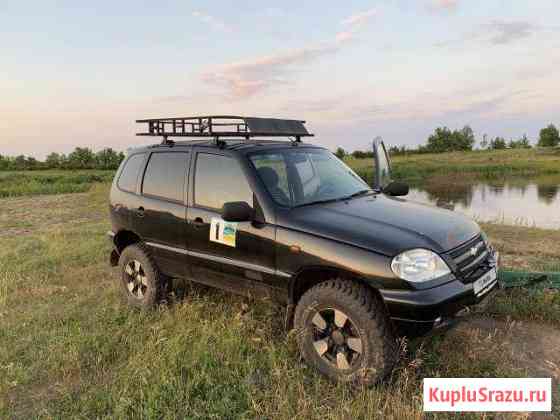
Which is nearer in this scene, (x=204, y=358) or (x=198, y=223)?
(x=204, y=358)

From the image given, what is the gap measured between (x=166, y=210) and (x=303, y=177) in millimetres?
1528

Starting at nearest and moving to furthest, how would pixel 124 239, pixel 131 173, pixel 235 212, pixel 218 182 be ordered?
pixel 235 212 → pixel 218 182 → pixel 131 173 → pixel 124 239

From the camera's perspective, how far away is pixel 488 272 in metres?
3.47

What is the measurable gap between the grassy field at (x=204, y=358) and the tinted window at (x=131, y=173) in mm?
1440

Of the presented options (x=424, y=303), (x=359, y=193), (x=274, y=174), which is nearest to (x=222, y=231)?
(x=274, y=174)

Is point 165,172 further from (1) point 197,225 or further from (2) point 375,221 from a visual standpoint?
(2) point 375,221

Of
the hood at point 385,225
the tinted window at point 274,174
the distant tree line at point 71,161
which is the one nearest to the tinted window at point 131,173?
the tinted window at point 274,174

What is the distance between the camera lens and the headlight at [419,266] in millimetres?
2982

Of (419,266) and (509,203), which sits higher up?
(419,266)

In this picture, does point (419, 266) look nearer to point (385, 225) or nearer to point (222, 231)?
point (385, 225)

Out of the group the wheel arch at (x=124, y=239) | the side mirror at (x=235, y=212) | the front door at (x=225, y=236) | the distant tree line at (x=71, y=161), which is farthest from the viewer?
the distant tree line at (x=71, y=161)

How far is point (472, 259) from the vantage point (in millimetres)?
3408

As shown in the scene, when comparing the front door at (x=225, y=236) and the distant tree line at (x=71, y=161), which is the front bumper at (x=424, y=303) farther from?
the distant tree line at (x=71, y=161)

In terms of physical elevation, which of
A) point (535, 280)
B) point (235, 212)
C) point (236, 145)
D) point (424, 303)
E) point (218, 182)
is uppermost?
point (236, 145)
